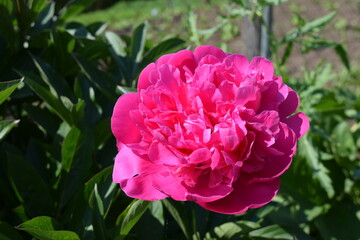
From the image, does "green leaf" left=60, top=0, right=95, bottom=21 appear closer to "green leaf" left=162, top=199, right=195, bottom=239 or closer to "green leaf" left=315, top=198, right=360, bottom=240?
"green leaf" left=162, top=199, right=195, bottom=239

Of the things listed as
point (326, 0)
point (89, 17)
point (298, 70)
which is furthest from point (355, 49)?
point (89, 17)

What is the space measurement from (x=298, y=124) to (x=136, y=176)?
298mm

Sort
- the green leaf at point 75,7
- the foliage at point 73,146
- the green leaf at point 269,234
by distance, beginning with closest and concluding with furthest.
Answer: the foliage at point 73,146, the green leaf at point 269,234, the green leaf at point 75,7

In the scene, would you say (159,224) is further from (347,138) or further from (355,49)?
(355,49)

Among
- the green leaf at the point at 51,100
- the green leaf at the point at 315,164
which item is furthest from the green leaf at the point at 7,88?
the green leaf at the point at 315,164

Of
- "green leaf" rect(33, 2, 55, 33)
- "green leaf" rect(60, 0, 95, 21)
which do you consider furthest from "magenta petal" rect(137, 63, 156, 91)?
"green leaf" rect(60, 0, 95, 21)

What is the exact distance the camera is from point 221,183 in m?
0.75

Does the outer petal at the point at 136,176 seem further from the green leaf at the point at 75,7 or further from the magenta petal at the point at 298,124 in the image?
the green leaf at the point at 75,7

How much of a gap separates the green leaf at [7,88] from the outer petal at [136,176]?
0.76 feet

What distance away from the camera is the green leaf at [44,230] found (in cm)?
76

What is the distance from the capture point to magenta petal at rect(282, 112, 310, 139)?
789 millimetres

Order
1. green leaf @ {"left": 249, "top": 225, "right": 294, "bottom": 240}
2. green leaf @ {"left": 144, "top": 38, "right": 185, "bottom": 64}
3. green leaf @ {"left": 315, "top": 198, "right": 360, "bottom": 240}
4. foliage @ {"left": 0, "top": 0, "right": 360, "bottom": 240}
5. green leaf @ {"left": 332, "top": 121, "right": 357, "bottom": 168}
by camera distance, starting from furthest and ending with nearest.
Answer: green leaf @ {"left": 332, "top": 121, "right": 357, "bottom": 168}, green leaf @ {"left": 315, "top": 198, "right": 360, "bottom": 240}, green leaf @ {"left": 144, "top": 38, "right": 185, "bottom": 64}, green leaf @ {"left": 249, "top": 225, "right": 294, "bottom": 240}, foliage @ {"left": 0, "top": 0, "right": 360, "bottom": 240}

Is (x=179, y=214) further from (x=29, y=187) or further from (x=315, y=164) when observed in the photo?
(x=315, y=164)

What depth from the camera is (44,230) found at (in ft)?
A: 2.53
